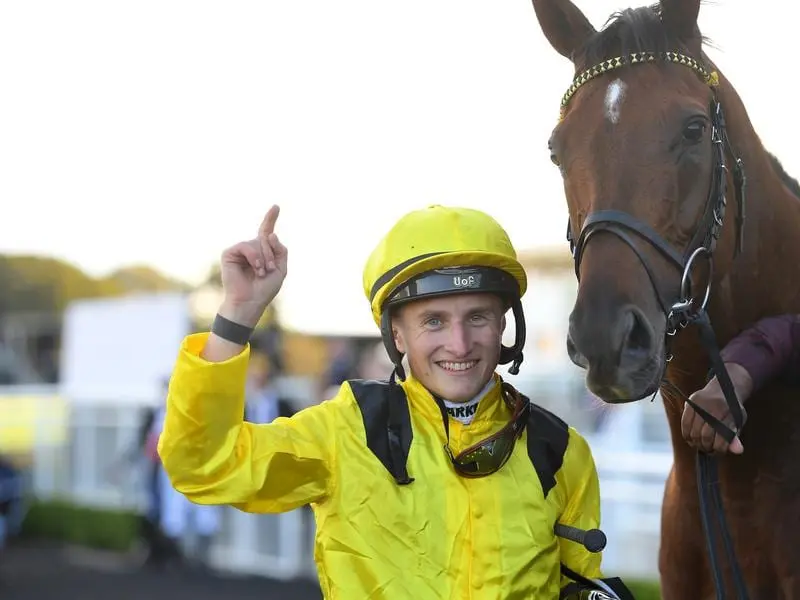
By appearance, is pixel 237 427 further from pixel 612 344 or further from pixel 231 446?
pixel 612 344

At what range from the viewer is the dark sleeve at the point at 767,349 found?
6.17 ft

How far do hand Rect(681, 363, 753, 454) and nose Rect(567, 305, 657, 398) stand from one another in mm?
248

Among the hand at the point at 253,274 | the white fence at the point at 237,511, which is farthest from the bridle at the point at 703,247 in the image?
the white fence at the point at 237,511

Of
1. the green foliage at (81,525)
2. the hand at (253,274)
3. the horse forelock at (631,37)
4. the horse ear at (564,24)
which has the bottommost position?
the green foliage at (81,525)

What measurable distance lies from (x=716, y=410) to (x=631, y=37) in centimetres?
74

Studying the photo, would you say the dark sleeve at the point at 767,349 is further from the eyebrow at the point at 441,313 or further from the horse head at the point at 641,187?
the eyebrow at the point at 441,313

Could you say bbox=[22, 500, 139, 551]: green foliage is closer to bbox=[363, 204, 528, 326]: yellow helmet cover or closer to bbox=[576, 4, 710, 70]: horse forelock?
bbox=[363, 204, 528, 326]: yellow helmet cover

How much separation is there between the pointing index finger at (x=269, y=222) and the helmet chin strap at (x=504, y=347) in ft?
1.03

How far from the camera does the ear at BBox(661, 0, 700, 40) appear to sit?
6.55 ft

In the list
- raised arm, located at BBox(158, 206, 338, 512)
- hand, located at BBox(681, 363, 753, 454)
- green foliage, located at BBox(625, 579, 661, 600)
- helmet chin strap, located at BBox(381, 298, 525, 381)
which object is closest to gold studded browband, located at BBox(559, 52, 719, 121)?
helmet chin strap, located at BBox(381, 298, 525, 381)

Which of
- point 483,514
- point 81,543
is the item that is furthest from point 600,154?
point 81,543

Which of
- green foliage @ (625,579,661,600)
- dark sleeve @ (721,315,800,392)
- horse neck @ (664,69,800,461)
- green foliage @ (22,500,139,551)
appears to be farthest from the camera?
green foliage @ (22,500,139,551)

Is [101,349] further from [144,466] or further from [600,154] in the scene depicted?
[600,154]

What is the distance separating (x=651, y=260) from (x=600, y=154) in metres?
0.23
